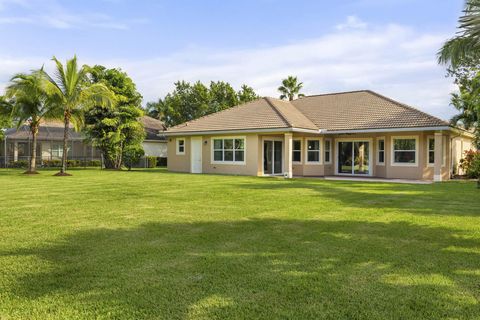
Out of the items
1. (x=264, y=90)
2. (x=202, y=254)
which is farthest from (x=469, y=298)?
(x=264, y=90)

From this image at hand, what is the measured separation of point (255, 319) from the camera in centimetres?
359

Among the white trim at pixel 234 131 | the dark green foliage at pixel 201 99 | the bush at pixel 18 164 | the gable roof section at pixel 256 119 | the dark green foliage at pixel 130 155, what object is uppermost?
the dark green foliage at pixel 201 99

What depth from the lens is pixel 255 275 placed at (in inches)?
189

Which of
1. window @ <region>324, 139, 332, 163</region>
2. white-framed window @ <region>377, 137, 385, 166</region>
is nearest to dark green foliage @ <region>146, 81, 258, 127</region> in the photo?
window @ <region>324, 139, 332, 163</region>

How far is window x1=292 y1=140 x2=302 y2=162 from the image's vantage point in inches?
971

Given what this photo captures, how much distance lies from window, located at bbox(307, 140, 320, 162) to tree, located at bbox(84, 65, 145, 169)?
13.9 meters

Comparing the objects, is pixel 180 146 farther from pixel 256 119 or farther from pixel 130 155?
pixel 256 119

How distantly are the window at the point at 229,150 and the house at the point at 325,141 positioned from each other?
0.20 ft

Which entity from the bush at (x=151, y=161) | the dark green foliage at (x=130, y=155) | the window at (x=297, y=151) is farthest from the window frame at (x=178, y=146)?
the bush at (x=151, y=161)

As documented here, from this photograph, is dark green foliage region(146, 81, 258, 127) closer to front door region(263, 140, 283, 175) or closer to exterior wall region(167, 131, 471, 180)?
exterior wall region(167, 131, 471, 180)

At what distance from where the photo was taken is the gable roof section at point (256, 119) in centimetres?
2319

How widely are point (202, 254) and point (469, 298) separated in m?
3.31

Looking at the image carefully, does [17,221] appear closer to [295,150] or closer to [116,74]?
[295,150]

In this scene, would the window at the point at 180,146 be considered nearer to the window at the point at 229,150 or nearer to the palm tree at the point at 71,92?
the window at the point at 229,150
